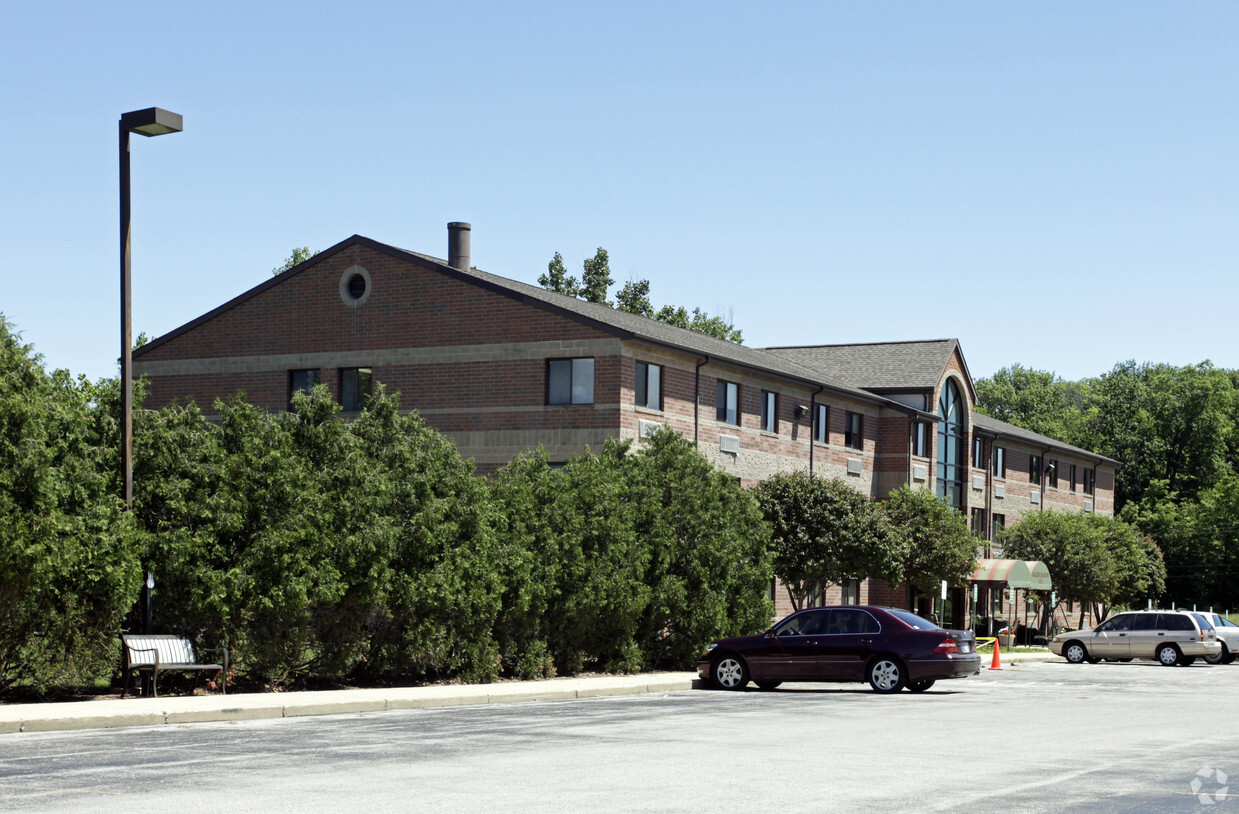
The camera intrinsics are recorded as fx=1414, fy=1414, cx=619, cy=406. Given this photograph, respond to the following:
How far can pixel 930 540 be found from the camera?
4319 cm

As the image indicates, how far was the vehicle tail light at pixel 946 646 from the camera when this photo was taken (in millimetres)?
24688

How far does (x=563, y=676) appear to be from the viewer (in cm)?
2681

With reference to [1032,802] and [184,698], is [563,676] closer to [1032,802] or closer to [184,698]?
[184,698]

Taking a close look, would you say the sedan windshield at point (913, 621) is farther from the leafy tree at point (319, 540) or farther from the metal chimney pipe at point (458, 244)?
the metal chimney pipe at point (458, 244)

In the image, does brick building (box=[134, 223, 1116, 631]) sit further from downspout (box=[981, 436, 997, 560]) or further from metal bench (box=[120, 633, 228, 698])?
metal bench (box=[120, 633, 228, 698])

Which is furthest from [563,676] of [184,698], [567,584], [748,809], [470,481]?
[748,809]

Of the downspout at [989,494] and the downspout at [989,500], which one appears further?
the downspout at [989,494]

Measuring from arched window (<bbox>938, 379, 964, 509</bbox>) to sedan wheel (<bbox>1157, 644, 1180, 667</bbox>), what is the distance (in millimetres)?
13923

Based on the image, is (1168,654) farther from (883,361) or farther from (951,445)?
(883,361)

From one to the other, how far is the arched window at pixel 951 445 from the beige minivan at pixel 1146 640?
1247 cm

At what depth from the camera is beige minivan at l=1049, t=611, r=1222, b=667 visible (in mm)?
39031

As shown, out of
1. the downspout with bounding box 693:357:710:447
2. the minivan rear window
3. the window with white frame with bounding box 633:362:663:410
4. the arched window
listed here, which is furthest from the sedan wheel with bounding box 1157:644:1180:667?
the window with white frame with bounding box 633:362:663:410

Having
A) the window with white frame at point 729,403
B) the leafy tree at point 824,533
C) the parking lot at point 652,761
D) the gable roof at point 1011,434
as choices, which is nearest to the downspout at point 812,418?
the window with white frame at point 729,403

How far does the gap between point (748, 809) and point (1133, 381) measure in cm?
10189
